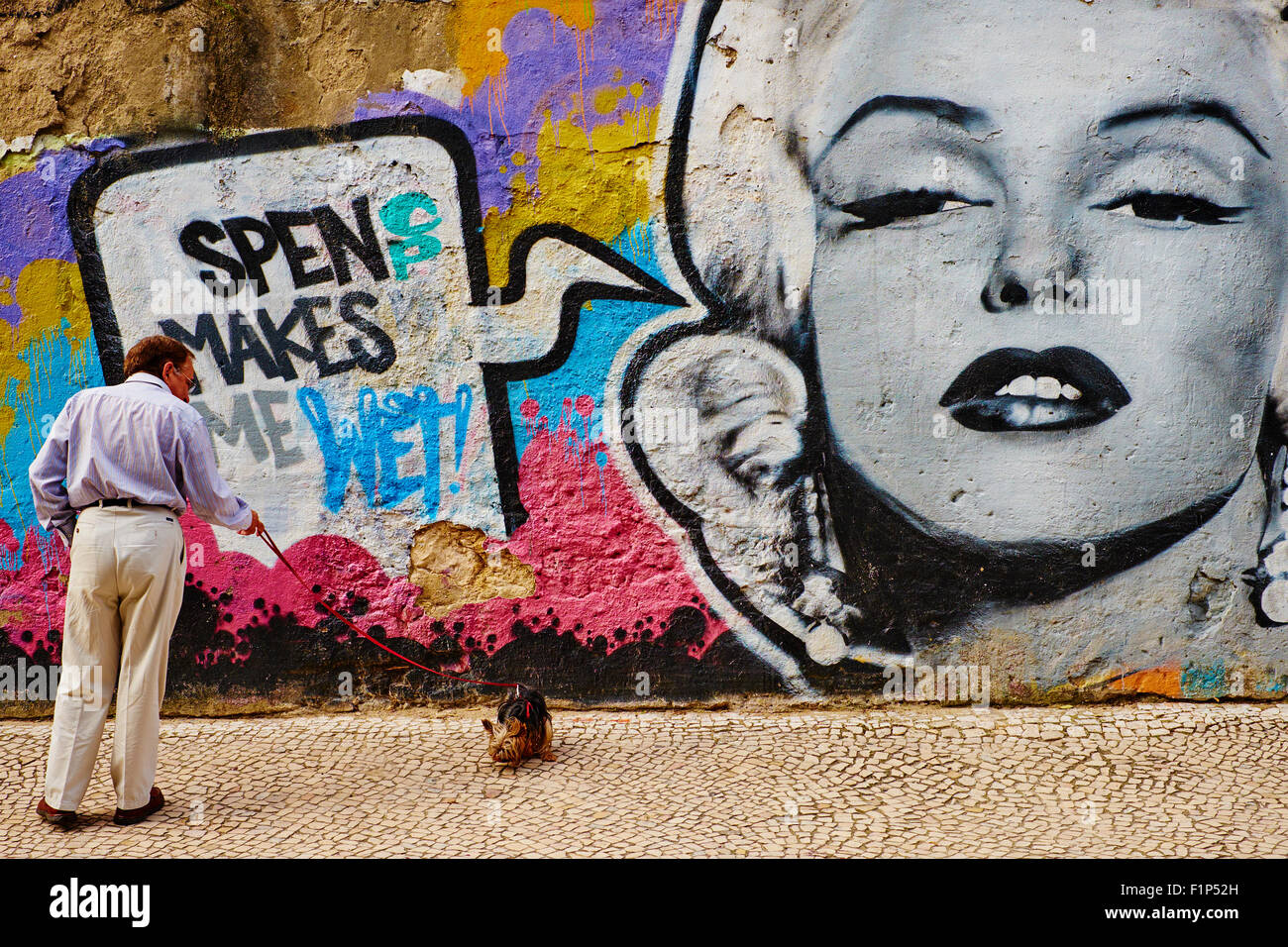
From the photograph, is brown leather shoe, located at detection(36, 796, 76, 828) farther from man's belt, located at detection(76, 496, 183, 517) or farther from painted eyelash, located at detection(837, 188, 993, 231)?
Answer: painted eyelash, located at detection(837, 188, 993, 231)

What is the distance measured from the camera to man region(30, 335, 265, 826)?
3205 millimetres

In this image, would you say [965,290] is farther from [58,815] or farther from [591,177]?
[58,815]

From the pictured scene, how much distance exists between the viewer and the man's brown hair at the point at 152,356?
133 inches

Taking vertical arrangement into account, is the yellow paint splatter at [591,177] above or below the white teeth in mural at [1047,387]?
above

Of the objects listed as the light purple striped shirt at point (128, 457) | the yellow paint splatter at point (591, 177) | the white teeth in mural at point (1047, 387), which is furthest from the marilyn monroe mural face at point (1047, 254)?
the light purple striped shirt at point (128, 457)

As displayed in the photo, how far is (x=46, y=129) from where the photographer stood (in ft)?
13.5

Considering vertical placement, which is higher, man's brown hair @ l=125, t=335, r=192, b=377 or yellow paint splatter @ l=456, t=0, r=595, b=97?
yellow paint splatter @ l=456, t=0, r=595, b=97

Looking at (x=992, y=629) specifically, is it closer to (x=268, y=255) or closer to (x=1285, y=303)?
(x=1285, y=303)

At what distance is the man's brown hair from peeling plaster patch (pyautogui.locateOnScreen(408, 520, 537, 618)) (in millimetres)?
1182

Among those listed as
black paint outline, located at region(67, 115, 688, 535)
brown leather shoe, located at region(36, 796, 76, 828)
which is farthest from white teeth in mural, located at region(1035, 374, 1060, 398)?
brown leather shoe, located at region(36, 796, 76, 828)

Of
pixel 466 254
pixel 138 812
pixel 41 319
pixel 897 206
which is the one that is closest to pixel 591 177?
pixel 466 254

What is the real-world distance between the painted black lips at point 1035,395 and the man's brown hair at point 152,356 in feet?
9.19

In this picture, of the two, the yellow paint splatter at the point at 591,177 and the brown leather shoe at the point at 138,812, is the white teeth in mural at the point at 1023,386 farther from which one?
the brown leather shoe at the point at 138,812

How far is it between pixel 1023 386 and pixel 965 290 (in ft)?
1.43
